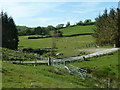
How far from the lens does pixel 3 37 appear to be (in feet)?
298

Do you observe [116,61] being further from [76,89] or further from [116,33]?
[76,89]

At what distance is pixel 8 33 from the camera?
94.5 meters

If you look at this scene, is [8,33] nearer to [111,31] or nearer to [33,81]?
[111,31]

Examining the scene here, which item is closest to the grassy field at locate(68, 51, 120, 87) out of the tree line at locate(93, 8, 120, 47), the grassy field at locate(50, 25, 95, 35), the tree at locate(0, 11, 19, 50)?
the tree line at locate(93, 8, 120, 47)

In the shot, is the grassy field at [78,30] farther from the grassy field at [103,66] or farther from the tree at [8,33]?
the grassy field at [103,66]

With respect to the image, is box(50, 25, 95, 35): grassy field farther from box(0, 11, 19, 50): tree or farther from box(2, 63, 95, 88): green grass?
box(2, 63, 95, 88): green grass

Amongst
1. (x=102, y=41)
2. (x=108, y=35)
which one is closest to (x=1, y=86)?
(x=108, y=35)

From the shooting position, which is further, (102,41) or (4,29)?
(4,29)

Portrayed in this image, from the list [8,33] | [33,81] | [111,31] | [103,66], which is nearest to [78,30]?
[8,33]

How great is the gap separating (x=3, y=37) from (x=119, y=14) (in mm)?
50572

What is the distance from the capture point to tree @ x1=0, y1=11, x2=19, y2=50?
3603 inches

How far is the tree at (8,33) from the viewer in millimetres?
91519

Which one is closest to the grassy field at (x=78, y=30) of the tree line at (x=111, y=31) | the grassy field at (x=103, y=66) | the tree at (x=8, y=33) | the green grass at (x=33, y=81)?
the tree line at (x=111, y=31)

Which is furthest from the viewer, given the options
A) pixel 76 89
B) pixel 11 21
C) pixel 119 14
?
pixel 11 21
